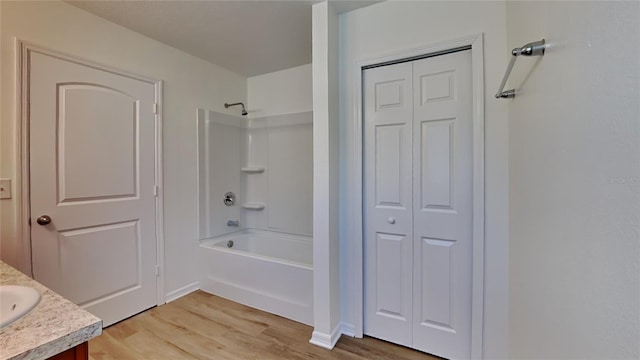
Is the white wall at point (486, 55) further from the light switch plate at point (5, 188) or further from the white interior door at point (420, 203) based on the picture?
the light switch plate at point (5, 188)

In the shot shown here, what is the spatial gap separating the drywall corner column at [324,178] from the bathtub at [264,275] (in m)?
0.27

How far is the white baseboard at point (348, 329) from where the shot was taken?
1.94 m

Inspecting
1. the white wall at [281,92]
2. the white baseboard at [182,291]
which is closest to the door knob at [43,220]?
the white baseboard at [182,291]

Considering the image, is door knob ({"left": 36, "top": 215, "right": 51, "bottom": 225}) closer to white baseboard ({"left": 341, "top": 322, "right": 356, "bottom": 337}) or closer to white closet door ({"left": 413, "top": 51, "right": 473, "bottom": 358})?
white baseboard ({"left": 341, "top": 322, "right": 356, "bottom": 337})

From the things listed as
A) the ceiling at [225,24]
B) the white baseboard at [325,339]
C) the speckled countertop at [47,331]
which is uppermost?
the ceiling at [225,24]

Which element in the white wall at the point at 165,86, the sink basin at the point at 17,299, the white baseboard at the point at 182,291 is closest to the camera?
the sink basin at the point at 17,299

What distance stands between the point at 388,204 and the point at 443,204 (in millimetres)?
354

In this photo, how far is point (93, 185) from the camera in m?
2.02

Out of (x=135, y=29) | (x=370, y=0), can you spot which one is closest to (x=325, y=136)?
(x=370, y=0)

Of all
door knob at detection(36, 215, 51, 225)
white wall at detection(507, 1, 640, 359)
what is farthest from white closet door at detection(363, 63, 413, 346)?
door knob at detection(36, 215, 51, 225)

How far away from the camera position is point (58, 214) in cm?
185

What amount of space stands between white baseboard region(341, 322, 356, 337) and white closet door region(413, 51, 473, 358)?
425mm

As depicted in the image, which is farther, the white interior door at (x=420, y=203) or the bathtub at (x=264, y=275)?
the bathtub at (x=264, y=275)

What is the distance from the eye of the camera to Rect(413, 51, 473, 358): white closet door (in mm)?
1639
